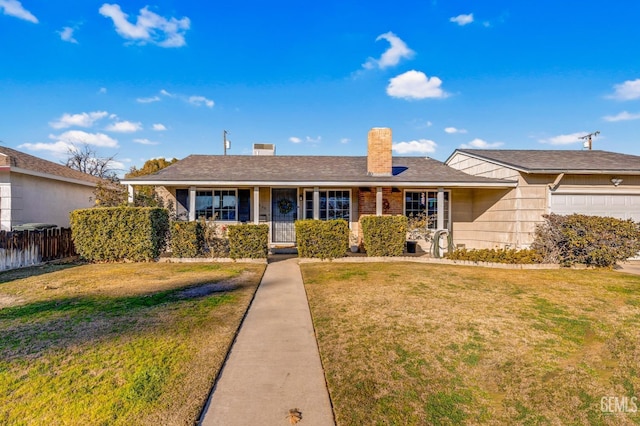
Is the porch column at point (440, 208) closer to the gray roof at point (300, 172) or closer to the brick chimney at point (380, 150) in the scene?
the gray roof at point (300, 172)

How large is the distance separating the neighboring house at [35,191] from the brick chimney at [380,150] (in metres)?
12.2

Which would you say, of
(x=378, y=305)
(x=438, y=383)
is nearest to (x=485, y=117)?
(x=378, y=305)

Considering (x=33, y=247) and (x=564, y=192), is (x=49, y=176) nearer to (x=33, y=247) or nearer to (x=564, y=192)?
(x=33, y=247)

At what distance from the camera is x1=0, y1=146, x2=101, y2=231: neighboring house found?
1006 cm

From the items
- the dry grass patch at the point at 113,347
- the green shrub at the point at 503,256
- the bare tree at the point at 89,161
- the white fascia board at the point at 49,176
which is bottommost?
the dry grass patch at the point at 113,347

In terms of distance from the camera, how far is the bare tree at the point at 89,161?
27281 millimetres

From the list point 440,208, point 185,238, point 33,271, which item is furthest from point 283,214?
point 33,271

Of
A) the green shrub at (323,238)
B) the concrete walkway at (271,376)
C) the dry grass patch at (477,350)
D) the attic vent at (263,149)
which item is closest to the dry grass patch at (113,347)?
the concrete walkway at (271,376)

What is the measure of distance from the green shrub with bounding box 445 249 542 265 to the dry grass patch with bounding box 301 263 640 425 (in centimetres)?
248

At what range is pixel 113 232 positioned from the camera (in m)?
9.23

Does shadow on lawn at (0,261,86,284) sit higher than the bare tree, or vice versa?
the bare tree

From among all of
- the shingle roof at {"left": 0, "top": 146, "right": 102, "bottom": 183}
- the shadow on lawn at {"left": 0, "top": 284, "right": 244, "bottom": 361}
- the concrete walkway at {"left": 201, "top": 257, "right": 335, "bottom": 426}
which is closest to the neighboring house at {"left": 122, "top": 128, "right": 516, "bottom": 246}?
the shingle roof at {"left": 0, "top": 146, "right": 102, "bottom": 183}

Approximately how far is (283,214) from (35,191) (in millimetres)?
9184

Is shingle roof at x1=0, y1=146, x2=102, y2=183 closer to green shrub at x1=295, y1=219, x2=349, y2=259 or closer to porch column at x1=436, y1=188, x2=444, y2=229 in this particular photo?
green shrub at x1=295, y1=219, x2=349, y2=259
